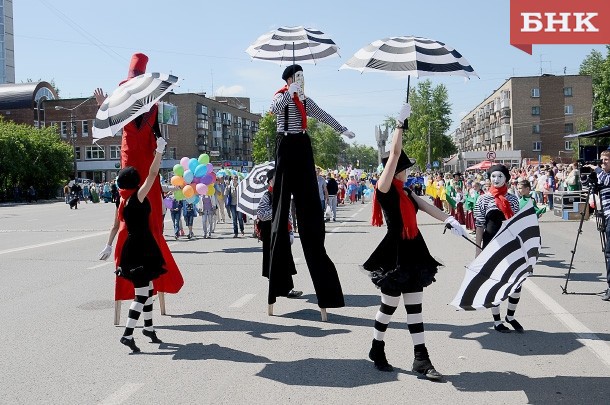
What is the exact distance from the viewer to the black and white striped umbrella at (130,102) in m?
6.47

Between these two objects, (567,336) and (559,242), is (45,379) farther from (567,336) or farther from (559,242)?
(559,242)

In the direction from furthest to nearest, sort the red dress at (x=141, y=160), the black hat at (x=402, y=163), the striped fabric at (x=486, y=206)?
the striped fabric at (x=486, y=206)
the red dress at (x=141, y=160)
the black hat at (x=402, y=163)

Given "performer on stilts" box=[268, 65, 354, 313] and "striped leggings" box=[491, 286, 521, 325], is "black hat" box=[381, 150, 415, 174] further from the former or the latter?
"striped leggings" box=[491, 286, 521, 325]

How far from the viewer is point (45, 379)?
527 cm

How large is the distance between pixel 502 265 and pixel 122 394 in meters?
3.31

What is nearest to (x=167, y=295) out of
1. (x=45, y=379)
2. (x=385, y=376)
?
(x=45, y=379)

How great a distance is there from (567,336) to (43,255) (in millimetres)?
11449

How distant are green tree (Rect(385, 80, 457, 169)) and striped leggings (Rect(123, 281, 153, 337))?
99757 mm

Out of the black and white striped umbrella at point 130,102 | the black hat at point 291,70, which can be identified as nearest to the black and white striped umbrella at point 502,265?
the black hat at point 291,70

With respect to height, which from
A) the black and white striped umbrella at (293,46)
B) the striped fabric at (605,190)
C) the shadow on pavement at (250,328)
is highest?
the black and white striped umbrella at (293,46)

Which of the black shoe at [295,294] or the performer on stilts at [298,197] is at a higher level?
the performer on stilts at [298,197]

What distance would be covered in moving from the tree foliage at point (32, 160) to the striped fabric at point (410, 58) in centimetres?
5830

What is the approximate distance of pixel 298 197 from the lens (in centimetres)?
739

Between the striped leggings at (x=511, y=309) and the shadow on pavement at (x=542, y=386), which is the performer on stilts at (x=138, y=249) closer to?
the shadow on pavement at (x=542, y=386)
